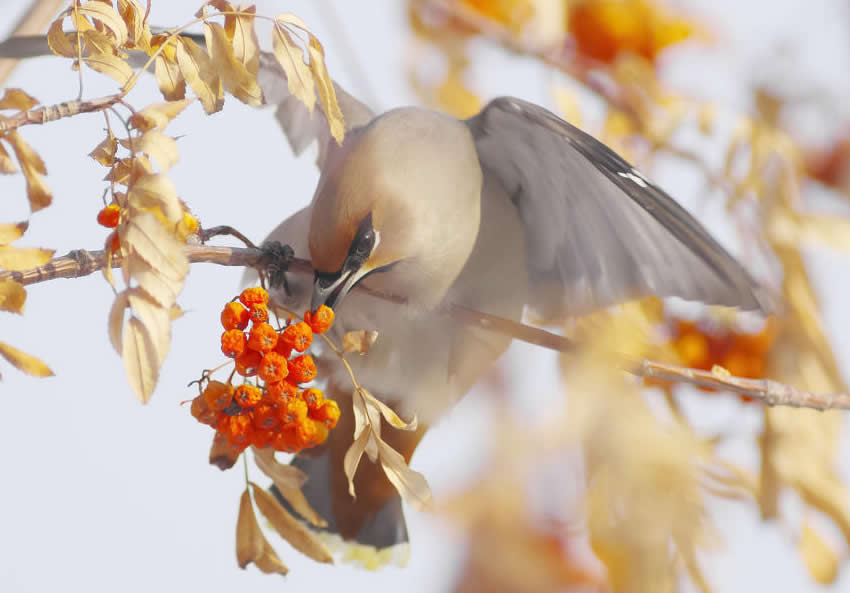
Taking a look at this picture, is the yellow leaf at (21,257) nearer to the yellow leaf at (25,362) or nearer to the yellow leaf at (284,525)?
the yellow leaf at (25,362)

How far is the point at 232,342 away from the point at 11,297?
0.68 ft

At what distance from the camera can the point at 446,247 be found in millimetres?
1368

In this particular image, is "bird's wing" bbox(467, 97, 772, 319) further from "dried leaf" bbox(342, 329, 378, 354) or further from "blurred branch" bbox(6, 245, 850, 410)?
"dried leaf" bbox(342, 329, 378, 354)

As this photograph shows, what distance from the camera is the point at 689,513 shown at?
127cm

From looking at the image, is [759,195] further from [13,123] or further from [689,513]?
[13,123]

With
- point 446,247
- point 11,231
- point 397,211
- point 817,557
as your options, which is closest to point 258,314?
point 11,231

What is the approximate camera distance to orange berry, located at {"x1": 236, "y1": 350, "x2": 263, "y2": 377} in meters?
0.92

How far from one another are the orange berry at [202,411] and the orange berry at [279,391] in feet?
0.19

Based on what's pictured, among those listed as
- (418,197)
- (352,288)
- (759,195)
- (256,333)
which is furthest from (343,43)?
(759,195)

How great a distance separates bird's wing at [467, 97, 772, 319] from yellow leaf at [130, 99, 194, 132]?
695 mm

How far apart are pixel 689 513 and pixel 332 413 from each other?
567 mm

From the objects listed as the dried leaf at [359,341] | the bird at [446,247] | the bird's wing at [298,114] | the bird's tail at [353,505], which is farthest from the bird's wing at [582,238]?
the dried leaf at [359,341]

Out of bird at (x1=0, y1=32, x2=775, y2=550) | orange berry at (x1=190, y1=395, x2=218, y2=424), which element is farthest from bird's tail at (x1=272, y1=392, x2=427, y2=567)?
orange berry at (x1=190, y1=395, x2=218, y2=424)

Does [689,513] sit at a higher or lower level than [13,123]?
lower
